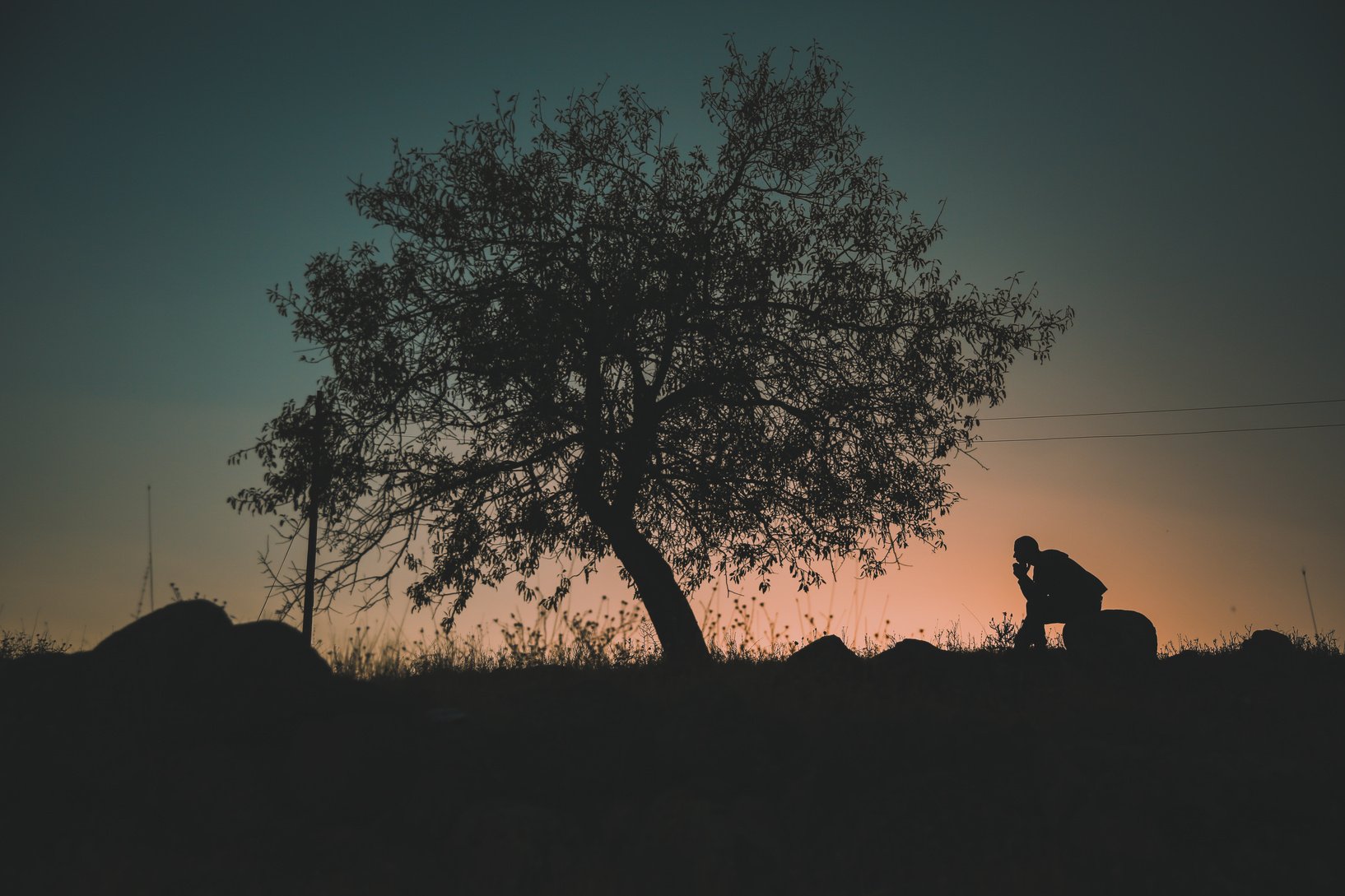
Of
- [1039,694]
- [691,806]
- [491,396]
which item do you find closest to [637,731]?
[691,806]

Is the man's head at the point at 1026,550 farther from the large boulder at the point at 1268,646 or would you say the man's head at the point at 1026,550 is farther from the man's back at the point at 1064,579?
the large boulder at the point at 1268,646

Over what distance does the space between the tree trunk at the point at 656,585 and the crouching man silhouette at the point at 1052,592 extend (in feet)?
16.9

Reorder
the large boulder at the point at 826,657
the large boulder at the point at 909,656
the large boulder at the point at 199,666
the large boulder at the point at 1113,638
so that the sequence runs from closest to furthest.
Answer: the large boulder at the point at 199,666
the large boulder at the point at 826,657
the large boulder at the point at 909,656
the large boulder at the point at 1113,638

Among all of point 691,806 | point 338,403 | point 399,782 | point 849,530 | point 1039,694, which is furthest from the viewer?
point 849,530

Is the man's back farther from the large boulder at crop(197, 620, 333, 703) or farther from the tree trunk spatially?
the large boulder at crop(197, 620, 333, 703)

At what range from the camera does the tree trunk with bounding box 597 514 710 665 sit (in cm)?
1436

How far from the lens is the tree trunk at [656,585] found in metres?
14.4

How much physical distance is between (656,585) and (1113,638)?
6.88 meters

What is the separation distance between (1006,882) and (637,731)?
11.4 ft

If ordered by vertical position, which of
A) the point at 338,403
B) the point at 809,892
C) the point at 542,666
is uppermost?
the point at 338,403

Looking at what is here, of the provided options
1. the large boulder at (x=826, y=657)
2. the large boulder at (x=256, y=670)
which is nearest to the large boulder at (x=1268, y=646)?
the large boulder at (x=826, y=657)

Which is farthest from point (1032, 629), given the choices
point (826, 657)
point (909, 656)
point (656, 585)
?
point (656, 585)

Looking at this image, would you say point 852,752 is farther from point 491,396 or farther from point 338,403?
point 338,403

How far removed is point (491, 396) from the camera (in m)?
14.3
